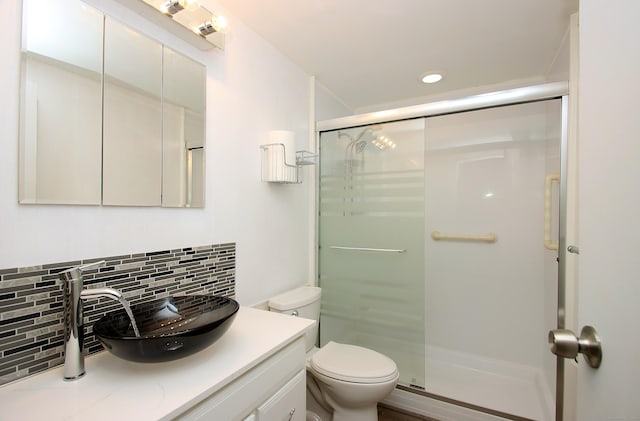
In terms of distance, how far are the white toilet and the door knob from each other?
1092mm

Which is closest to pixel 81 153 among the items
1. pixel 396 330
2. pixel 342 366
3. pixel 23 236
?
pixel 23 236

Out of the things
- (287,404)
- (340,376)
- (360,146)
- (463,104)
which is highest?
(463,104)

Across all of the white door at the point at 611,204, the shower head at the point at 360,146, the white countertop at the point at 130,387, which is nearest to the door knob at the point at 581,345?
the white door at the point at 611,204

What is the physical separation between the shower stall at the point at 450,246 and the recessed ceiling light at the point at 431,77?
1.14ft

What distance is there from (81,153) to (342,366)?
153 cm

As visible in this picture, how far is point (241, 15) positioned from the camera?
5.01 ft

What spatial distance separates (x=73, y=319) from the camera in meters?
0.83

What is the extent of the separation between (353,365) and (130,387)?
3.71ft

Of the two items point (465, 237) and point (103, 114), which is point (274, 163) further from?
point (465, 237)

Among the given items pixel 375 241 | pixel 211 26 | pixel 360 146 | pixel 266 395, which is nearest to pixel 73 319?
pixel 266 395

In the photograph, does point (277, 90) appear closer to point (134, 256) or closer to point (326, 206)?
point (326, 206)

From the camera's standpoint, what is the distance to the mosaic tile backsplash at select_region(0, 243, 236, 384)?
0.79 m

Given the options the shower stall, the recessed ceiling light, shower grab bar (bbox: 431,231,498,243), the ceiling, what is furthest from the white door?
shower grab bar (bbox: 431,231,498,243)

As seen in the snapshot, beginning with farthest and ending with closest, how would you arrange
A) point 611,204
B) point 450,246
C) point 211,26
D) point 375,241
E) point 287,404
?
1. point 450,246
2. point 375,241
3. point 211,26
4. point 287,404
5. point 611,204
